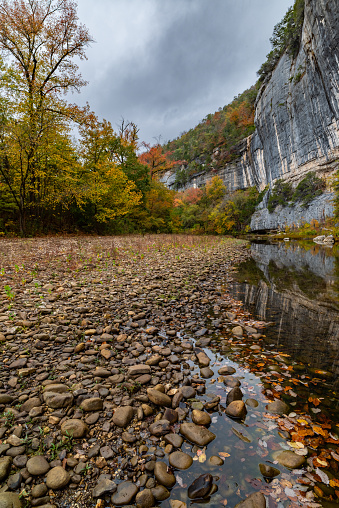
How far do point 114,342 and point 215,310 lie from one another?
8.42 feet

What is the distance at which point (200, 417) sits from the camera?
227cm

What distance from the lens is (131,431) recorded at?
2.14 m

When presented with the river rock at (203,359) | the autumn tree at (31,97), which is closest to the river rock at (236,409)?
the river rock at (203,359)

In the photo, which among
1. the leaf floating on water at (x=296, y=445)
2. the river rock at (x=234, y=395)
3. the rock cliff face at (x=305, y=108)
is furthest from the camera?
the rock cliff face at (x=305, y=108)

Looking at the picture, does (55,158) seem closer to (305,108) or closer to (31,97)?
(31,97)

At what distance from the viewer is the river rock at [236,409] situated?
7.66 feet

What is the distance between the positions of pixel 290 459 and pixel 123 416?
4.85 ft

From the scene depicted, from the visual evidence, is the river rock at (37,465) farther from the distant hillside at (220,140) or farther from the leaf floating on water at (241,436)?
the distant hillside at (220,140)

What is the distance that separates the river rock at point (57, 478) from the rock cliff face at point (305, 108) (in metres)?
40.5

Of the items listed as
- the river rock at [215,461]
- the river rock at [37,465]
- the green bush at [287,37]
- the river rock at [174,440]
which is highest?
the green bush at [287,37]

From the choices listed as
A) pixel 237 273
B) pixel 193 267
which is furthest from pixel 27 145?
pixel 237 273

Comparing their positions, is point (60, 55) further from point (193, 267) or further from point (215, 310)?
point (215, 310)

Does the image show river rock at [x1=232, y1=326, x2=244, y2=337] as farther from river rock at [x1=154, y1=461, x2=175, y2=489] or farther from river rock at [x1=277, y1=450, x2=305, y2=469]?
river rock at [x1=154, y1=461, x2=175, y2=489]

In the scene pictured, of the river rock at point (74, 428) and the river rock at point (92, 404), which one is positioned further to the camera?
the river rock at point (92, 404)
